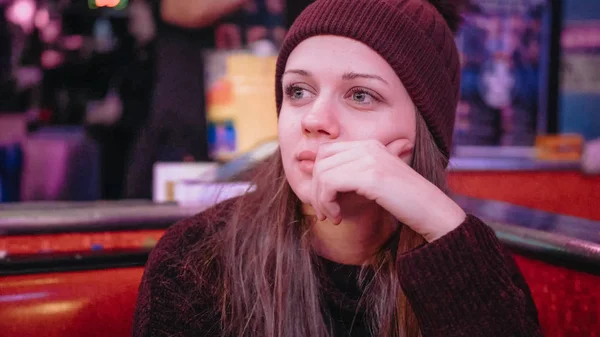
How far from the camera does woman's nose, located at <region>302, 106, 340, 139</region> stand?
107 cm

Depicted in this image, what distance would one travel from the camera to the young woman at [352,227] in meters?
1.03

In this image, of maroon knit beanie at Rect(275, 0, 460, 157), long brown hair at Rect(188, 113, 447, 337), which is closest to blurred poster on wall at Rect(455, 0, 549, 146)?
maroon knit beanie at Rect(275, 0, 460, 157)

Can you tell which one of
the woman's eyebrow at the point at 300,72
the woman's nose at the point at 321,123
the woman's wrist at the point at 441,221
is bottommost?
the woman's wrist at the point at 441,221

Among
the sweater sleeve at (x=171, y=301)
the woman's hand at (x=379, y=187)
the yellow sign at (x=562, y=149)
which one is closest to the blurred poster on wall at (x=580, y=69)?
the yellow sign at (x=562, y=149)

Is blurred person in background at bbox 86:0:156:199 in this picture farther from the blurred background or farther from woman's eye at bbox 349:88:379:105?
woman's eye at bbox 349:88:379:105

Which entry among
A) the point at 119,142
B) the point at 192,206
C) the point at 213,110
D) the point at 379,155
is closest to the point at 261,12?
the point at 213,110

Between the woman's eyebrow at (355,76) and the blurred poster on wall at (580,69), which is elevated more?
the woman's eyebrow at (355,76)

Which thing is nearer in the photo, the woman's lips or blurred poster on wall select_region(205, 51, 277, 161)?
the woman's lips

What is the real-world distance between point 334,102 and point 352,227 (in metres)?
0.30

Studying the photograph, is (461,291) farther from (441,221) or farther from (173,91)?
(173,91)

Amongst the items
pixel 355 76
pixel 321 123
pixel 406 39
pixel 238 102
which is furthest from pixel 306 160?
pixel 238 102

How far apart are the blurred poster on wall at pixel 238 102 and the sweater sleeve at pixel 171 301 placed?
2.19 metres

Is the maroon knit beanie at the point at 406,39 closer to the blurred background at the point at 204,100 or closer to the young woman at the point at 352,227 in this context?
the young woman at the point at 352,227

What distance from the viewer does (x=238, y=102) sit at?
3494 mm
